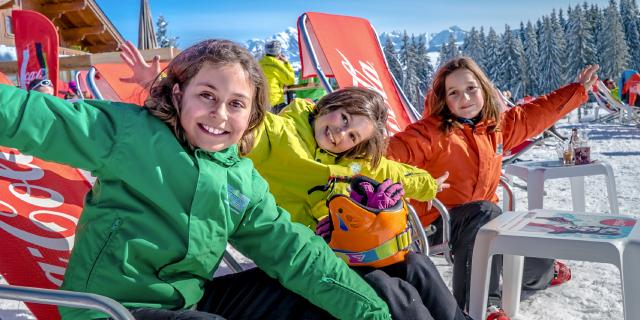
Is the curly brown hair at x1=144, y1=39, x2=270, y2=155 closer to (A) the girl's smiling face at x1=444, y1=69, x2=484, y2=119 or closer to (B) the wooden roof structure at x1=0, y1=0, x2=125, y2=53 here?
(A) the girl's smiling face at x1=444, y1=69, x2=484, y2=119

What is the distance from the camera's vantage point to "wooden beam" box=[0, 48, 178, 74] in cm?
577

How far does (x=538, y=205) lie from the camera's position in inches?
139

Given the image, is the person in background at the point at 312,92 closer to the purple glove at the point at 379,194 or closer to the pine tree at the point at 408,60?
the purple glove at the point at 379,194

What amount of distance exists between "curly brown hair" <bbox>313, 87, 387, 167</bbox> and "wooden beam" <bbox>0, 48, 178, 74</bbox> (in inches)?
142

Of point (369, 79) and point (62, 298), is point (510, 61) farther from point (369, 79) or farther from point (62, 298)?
point (62, 298)

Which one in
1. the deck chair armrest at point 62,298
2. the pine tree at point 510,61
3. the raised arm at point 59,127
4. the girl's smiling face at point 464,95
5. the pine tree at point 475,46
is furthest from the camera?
the pine tree at point 475,46

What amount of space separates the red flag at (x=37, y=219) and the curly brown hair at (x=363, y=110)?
3.65ft

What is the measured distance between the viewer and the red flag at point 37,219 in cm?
186

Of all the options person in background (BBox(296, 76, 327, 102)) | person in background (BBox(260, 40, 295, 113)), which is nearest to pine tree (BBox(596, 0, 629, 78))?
person in background (BBox(296, 76, 327, 102))

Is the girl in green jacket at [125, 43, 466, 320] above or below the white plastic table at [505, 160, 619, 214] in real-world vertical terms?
above

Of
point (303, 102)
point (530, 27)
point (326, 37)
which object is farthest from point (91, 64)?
point (530, 27)

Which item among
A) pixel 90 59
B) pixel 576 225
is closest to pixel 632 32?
pixel 90 59

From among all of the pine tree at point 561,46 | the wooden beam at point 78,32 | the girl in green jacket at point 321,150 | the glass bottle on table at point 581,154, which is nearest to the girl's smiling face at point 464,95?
the girl in green jacket at point 321,150

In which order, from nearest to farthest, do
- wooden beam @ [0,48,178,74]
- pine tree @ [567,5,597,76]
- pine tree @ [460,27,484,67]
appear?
1. wooden beam @ [0,48,178,74]
2. pine tree @ [567,5,597,76]
3. pine tree @ [460,27,484,67]
